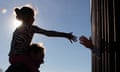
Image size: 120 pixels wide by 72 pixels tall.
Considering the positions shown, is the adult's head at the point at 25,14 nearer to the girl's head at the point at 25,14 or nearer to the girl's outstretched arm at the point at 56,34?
the girl's head at the point at 25,14

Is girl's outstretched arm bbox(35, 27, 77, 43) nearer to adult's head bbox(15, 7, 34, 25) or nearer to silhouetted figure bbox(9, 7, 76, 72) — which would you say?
silhouetted figure bbox(9, 7, 76, 72)

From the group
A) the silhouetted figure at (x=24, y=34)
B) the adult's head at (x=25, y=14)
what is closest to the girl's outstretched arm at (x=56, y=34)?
the silhouetted figure at (x=24, y=34)

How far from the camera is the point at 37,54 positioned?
6.19 meters

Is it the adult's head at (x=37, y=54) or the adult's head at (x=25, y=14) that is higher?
the adult's head at (x=25, y=14)

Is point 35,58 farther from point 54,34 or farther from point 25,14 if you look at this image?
point 25,14

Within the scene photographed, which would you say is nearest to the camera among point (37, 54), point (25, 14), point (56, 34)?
point (37, 54)

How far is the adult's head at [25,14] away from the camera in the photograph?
257 inches

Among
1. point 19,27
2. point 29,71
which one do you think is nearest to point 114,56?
point 29,71

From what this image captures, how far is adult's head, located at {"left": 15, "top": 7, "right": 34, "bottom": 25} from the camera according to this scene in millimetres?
6535

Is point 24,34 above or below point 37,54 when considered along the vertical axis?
above

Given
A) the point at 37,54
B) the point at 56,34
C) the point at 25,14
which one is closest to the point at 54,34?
the point at 56,34

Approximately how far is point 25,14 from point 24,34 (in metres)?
0.36

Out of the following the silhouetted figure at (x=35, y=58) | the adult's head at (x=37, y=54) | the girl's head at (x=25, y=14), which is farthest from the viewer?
the girl's head at (x=25, y=14)

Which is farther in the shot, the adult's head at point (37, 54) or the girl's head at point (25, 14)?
the girl's head at point (25, 14)
